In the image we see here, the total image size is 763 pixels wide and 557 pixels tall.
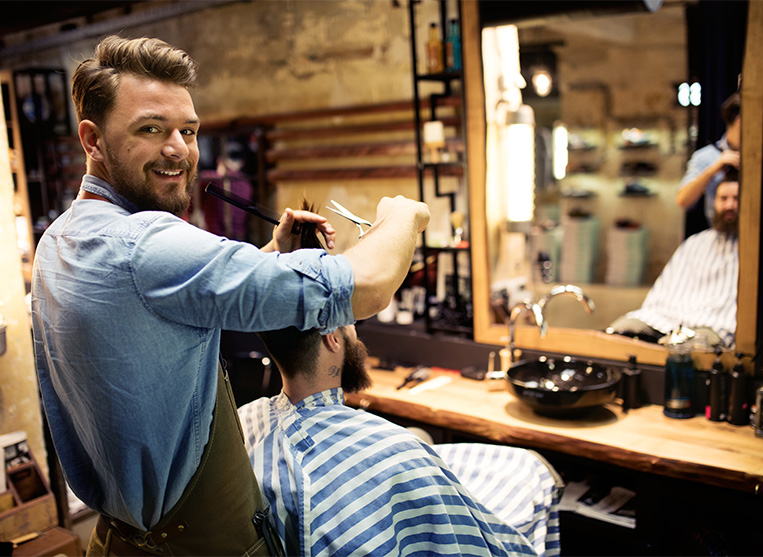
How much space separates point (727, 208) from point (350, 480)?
1909 mm

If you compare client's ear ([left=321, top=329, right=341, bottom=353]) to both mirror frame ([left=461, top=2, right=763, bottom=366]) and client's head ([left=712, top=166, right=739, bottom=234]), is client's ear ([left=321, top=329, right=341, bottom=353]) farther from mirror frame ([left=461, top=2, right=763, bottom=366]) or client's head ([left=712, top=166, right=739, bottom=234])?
client's head ([left=712, top=166, right=739, bottom=234])

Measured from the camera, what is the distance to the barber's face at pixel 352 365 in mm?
1741

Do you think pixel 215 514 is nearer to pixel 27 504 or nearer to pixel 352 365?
pixel 352 365

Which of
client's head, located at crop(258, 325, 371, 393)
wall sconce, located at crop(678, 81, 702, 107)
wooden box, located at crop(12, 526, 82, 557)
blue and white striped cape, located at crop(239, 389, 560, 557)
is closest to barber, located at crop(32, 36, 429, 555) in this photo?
blue and white striped cape, located at crop(239, 389, 560, 557)

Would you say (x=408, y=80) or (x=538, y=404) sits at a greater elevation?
(x=408, y=80)

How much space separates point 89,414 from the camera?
1.16 meters

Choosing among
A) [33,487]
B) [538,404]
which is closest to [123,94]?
[33,487]

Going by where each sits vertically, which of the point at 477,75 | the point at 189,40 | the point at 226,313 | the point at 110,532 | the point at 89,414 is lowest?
the point at 110,532

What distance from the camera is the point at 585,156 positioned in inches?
244

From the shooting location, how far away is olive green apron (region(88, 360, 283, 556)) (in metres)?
1.24

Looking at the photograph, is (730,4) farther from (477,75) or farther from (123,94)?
(123,94)

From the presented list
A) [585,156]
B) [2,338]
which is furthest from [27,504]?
[585,156]

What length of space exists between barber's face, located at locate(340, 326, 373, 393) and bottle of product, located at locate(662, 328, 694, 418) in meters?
1.33

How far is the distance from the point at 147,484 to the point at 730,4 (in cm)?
288
